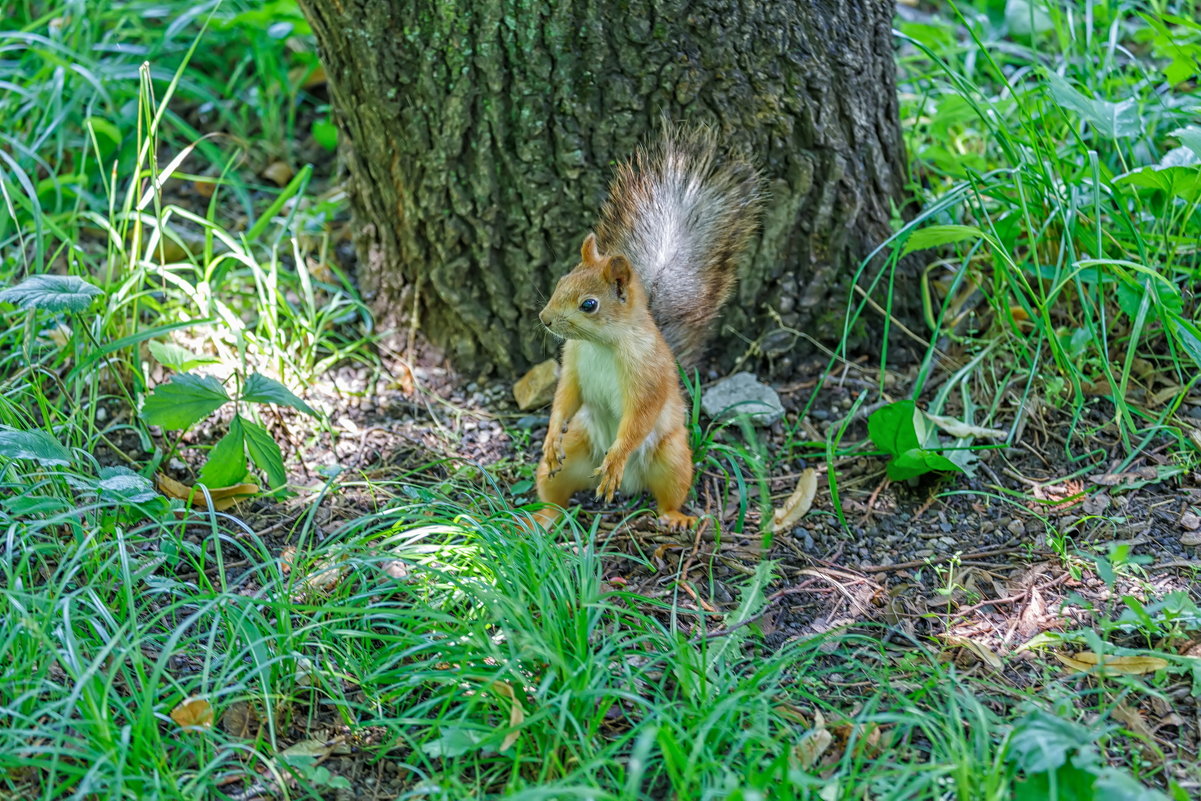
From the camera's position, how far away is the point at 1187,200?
115 inches

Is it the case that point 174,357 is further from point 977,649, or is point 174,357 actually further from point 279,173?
point 977,649

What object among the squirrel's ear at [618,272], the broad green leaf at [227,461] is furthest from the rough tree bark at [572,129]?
the broad green leaf at [227,461]

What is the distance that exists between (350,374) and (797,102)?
1.58 m

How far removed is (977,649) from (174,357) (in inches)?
87.2

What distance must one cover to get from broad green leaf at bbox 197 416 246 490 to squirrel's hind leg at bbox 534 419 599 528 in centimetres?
74

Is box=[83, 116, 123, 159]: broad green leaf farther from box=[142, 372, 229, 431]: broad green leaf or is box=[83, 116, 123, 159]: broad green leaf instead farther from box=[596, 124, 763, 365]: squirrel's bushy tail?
box=[596, 124, 763, 365]: squirrel's bushy tail

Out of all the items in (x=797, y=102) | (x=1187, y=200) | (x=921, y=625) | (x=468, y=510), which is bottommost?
(x=921, y=625)

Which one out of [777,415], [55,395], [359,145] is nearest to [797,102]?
[777,415]

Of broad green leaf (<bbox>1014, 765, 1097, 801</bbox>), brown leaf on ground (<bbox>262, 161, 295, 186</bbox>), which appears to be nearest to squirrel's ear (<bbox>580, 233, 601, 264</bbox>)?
broad green leaf (<bbox>1014, 765, 1097, 801</bbox>)

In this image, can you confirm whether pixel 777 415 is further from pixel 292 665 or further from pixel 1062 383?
pixel 292 665

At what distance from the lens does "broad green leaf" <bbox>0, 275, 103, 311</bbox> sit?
2.62m

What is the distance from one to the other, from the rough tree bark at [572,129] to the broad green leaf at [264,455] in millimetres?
845

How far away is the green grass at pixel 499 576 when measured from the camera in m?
1.97

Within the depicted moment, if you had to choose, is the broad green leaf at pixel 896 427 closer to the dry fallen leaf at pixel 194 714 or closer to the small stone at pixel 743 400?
the small stone at pixel 743 400
